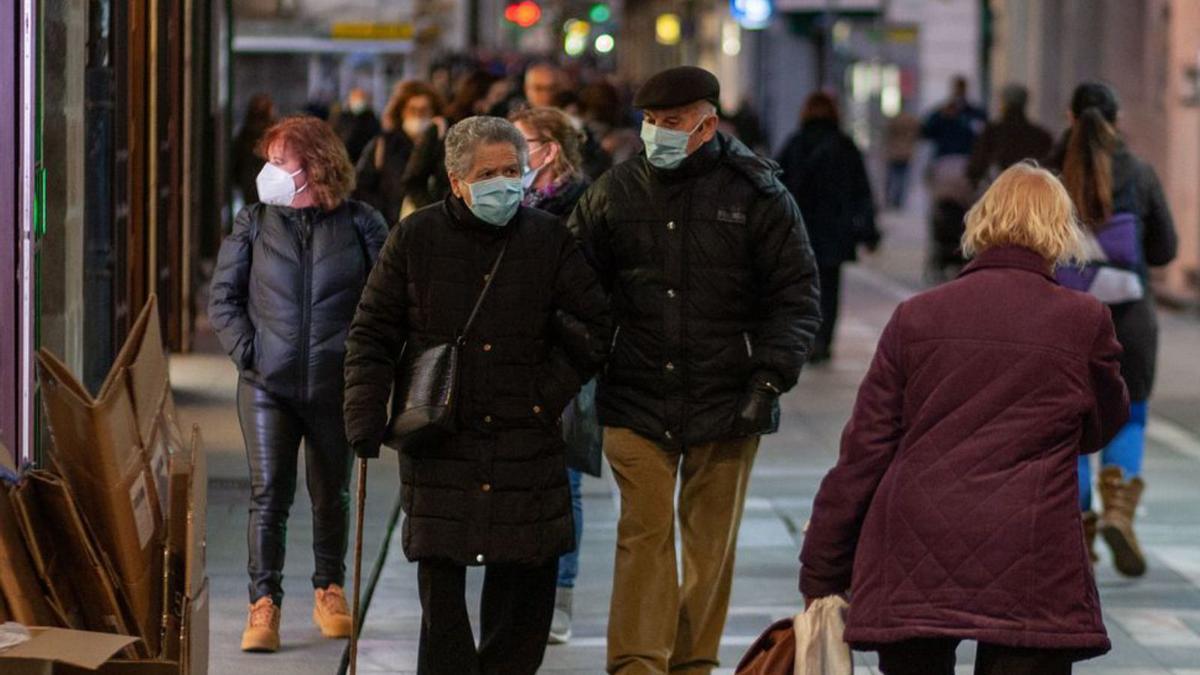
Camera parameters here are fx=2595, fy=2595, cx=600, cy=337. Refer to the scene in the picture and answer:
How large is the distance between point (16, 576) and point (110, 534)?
295mm

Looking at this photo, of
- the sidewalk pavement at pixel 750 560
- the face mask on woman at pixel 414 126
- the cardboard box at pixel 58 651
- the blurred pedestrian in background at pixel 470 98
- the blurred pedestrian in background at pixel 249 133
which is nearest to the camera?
the cardboard box at pixel 58 651

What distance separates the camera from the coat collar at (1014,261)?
227 inches

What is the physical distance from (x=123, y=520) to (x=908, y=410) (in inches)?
68.6

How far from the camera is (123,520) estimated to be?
A: 5.71 meters

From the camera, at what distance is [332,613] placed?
8.32 meters

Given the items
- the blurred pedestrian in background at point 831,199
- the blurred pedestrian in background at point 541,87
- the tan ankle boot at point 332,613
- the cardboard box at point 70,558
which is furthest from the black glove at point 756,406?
the blurred pedestrian in background at point 831,199

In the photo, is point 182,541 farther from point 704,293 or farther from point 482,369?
point 704,293

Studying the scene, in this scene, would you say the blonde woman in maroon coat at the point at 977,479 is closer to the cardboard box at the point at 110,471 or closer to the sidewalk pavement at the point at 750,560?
the cardboard box at the point at 110,471

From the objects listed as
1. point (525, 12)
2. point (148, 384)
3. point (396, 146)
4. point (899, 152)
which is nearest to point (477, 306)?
point (148, 384)

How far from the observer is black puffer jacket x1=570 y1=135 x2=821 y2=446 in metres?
7.21

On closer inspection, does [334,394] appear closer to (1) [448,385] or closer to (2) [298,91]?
(1) [448,385]

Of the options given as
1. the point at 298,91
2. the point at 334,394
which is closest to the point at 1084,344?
the point at 334,394

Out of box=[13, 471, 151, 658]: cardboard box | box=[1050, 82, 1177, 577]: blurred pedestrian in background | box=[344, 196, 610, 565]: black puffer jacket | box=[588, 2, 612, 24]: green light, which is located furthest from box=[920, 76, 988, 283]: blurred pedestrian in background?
box=[13, 471, 151, 658]: cardboard box

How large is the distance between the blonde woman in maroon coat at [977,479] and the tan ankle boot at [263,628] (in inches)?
109
